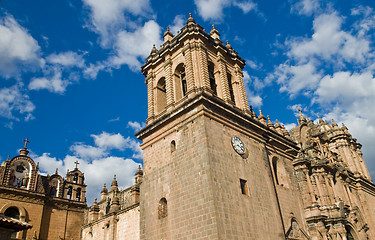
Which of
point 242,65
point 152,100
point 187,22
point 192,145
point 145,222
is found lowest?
point 145,222

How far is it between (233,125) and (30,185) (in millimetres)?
17714

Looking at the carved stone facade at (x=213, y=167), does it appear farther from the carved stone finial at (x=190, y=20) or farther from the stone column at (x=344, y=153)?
the stone column at (x=344, y=153)

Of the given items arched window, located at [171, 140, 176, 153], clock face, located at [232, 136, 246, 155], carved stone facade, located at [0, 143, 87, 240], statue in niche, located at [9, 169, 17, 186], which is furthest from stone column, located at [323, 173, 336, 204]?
statue in niche, located at [9, 169, 17, 186]

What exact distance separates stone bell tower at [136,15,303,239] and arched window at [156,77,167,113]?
0.06 m

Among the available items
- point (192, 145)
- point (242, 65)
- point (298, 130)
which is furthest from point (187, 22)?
point (298, 130)

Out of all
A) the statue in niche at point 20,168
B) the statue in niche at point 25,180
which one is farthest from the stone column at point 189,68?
the statue in niche at point 20,168

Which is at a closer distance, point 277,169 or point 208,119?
point 208,119

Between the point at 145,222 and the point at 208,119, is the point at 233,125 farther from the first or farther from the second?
the point at 145,222

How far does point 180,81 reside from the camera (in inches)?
704

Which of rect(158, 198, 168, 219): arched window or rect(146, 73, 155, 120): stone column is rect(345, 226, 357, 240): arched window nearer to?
rect(158, 198, 168, 219): arched window

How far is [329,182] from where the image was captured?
23422mm

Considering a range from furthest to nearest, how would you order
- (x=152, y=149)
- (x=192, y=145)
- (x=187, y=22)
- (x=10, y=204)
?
(x=10, y=204), (x=187, y=22), (x=152, y=149), (x=192, y=145)

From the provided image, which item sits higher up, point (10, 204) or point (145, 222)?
point (10, 204)

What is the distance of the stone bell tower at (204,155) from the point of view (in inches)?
506
